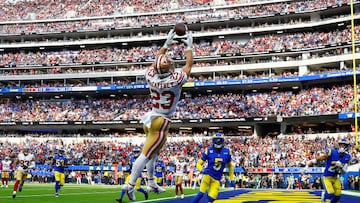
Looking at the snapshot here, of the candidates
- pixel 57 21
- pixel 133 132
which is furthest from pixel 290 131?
pixel 57 21

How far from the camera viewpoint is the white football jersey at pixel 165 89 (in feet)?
23.7

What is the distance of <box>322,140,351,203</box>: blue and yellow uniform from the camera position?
13.4 metres

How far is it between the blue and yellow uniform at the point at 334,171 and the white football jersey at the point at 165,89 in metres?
7.52

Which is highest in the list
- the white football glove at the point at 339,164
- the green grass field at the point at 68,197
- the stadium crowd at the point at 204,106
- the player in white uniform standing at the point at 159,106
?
the stadium crowd at the point at 204,106

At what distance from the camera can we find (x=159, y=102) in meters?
7.39

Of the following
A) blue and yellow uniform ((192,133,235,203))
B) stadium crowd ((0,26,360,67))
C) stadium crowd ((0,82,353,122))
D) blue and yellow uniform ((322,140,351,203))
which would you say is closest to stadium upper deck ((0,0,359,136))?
stadium crowd ((0,26,360,67))

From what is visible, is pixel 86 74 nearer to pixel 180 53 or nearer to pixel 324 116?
pixel 180 53

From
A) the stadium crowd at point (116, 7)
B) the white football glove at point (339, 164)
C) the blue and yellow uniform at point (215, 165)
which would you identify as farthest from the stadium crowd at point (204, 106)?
the blue and yellow uniform at point (215, 165)

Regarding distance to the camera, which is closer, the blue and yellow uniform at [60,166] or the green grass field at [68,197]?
the green grass field at [68,197]

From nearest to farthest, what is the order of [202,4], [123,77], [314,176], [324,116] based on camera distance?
[314,176] < [324,116] < [123,77] < [202,4]

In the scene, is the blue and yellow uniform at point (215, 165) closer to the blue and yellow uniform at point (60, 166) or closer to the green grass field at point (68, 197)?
the green grass field at point (68, 197)

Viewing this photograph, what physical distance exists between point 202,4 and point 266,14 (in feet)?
36.2

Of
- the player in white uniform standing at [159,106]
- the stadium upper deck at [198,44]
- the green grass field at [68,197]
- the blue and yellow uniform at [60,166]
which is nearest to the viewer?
the player in white uniform standing at [159,106]

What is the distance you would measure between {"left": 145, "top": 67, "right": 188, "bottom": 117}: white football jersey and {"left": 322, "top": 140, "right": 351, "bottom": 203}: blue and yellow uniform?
752 cm
